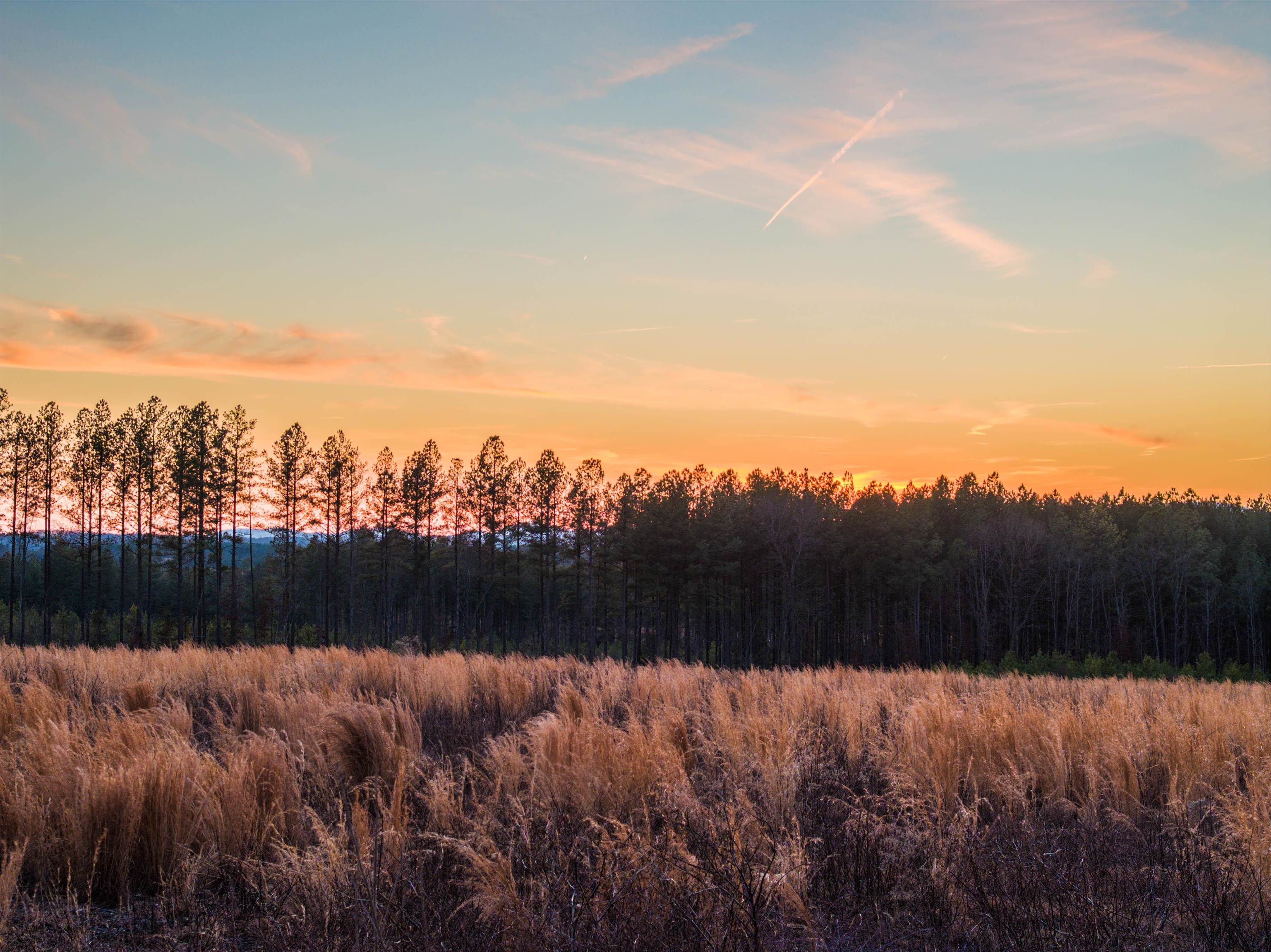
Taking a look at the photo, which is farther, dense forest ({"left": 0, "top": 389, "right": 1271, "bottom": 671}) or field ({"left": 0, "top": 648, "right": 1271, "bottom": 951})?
dense forest ({"left": 0, "top": 389, "right": 1271, "bottom": 671})

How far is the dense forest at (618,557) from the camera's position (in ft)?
163

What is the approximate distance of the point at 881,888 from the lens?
470 cm

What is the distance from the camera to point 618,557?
59.5 meters

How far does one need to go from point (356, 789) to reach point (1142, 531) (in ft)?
253

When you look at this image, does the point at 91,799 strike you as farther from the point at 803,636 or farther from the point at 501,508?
the point at 803,636

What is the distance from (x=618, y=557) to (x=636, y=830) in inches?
2154

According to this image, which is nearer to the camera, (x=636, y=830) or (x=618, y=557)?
(x=636, y=830)

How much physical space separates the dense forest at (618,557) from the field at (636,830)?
45569 millimetres

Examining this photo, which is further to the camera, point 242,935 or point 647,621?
point 647,621

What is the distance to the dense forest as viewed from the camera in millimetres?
49750

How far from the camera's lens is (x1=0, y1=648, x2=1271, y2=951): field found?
3947 mm

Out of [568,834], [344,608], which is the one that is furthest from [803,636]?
[568,834]

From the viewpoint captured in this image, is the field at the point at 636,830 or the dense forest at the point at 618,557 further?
the dense forest at the point at 618,557

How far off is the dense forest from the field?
45569 millimetres
